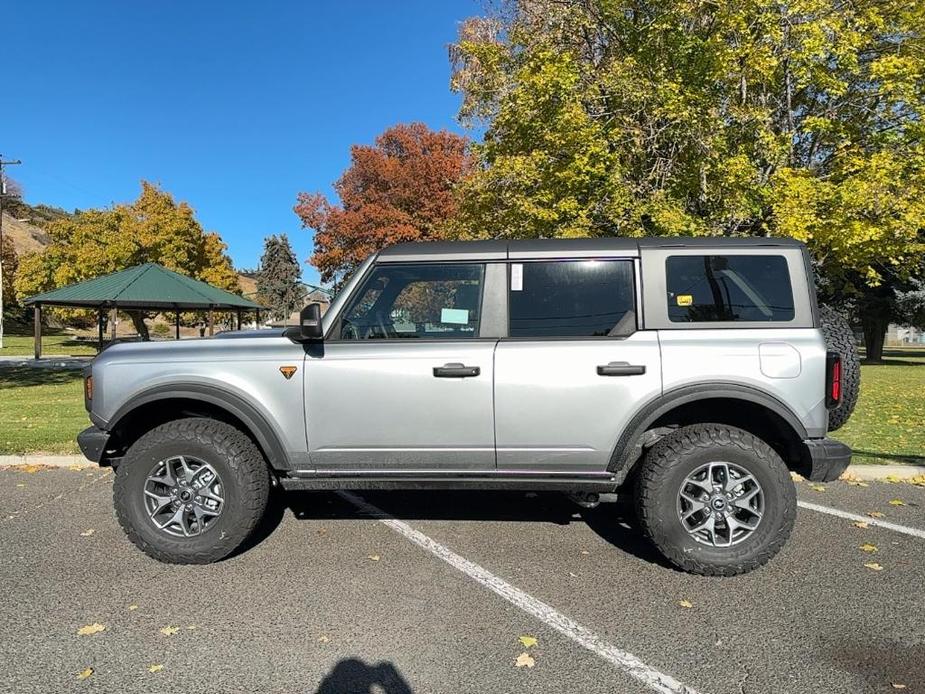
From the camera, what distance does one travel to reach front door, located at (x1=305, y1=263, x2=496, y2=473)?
3.74 m

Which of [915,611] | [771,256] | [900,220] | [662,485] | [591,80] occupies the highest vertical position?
[591,80]

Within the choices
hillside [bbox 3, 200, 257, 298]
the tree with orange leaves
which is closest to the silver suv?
the tree with orange leaves

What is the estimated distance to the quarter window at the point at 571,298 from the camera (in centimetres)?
383

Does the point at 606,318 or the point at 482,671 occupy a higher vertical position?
the point at 606,318

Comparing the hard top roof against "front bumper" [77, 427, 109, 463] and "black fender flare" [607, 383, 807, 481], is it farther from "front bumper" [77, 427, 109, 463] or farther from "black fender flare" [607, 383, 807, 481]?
"front bumper" [77, 427, 109, 463]

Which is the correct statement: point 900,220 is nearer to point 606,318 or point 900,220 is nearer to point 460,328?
point 606,318

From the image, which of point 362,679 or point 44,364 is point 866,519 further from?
point 44,364

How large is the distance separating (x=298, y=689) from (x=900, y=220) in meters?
10.6

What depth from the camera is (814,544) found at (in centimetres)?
423

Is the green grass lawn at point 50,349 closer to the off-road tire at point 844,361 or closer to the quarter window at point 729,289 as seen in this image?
the quarter window at point 729,289

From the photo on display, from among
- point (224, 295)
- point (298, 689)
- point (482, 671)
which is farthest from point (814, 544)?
point (224, 295)

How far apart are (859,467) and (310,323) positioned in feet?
17.8

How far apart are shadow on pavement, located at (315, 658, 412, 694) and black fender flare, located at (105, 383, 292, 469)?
1.41m

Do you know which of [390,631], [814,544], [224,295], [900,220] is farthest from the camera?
[224,295]
